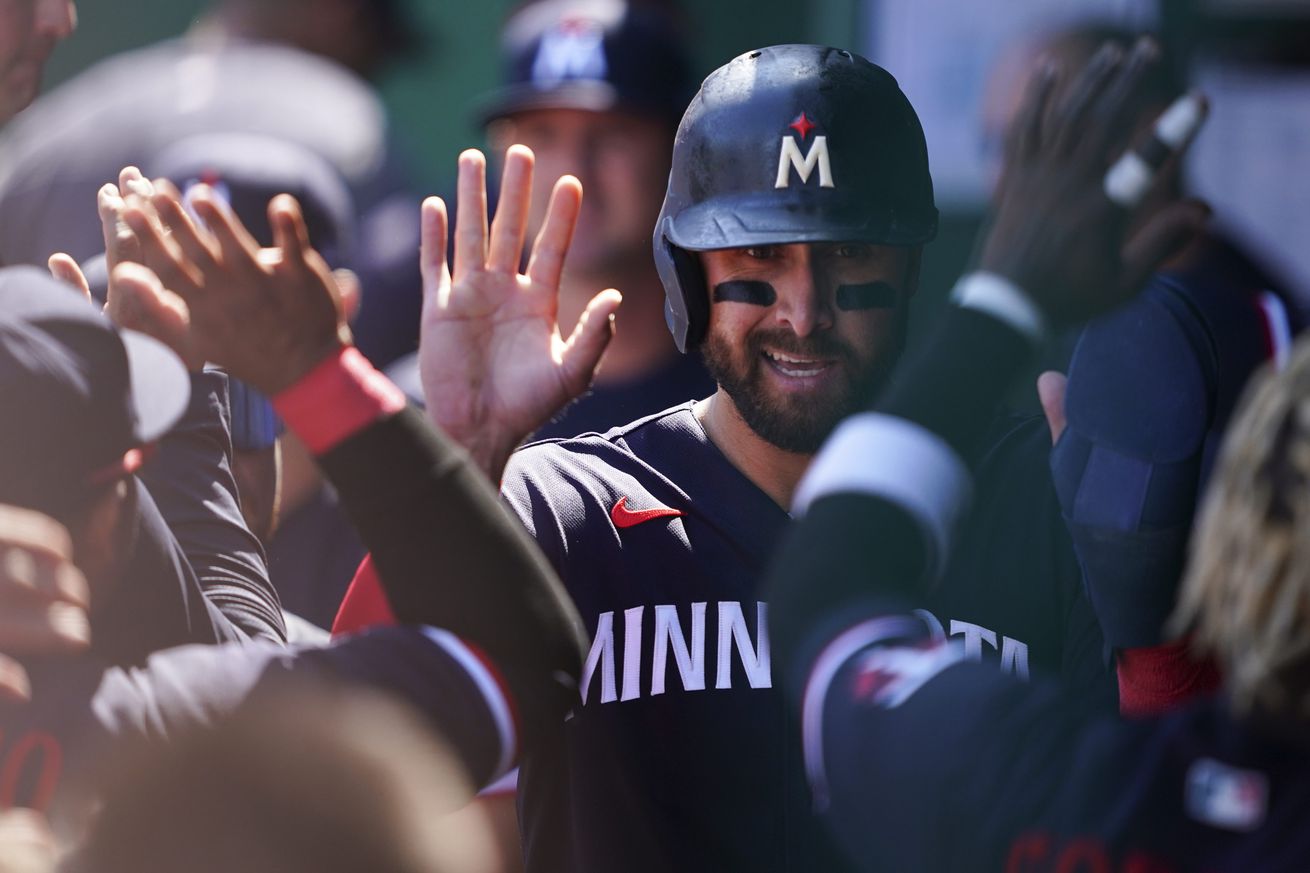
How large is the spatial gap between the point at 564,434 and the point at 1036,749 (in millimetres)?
1723

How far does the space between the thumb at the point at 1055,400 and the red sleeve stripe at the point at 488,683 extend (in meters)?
0.96

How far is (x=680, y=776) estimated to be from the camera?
2391mm

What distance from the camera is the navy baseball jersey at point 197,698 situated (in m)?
1.74

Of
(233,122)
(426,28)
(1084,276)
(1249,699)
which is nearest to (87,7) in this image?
(426,28)

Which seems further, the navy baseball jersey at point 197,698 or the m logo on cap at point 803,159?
the m logo on cap at point 803,159

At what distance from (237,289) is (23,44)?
0.86m

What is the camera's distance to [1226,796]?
5.07 feet

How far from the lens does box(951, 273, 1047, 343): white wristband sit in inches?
70.0

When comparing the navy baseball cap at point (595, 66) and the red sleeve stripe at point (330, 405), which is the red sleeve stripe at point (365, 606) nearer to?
the red sleeve stripe at point (330, 405)

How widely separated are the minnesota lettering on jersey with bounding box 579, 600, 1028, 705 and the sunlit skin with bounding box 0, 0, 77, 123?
117 cm

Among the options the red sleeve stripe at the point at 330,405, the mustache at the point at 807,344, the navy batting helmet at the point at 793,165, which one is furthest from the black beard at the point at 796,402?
the red sleeve stripe at the point at 330,405

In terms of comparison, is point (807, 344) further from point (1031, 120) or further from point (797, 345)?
point (1031, 120)

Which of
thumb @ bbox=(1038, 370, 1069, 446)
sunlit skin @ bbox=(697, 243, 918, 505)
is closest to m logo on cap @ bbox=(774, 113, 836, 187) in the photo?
sunlit skin @ bbox=(697, 243, 918, 505)

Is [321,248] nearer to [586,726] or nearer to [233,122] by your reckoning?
[233,122]
